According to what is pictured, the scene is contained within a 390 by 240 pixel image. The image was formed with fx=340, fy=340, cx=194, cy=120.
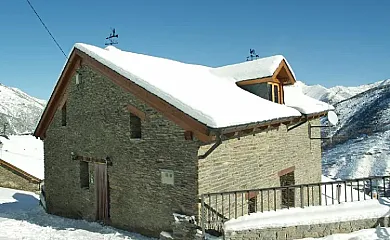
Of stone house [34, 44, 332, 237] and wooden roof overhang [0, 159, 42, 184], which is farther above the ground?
stone house [34, 44, 332, 237]

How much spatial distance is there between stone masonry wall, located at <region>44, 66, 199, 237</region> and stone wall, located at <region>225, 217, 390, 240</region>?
1.77 meters

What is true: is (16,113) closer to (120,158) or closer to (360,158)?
(360,158)

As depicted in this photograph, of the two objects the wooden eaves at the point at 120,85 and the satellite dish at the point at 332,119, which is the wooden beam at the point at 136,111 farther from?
the satellite dish at the point at 332,119

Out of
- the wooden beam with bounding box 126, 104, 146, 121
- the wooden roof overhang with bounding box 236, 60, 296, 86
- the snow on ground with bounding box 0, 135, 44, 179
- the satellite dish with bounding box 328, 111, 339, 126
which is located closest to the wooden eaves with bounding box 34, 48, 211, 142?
the wooden beam with bounding box 126, 104, 146, 121

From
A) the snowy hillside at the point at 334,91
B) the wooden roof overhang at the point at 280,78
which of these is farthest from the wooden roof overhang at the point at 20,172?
the snowy hillside at the point at 334,91

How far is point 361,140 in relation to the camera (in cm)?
4741

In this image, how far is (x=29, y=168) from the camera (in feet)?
98.1

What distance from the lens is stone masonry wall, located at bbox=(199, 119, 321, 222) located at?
9758 millimetres

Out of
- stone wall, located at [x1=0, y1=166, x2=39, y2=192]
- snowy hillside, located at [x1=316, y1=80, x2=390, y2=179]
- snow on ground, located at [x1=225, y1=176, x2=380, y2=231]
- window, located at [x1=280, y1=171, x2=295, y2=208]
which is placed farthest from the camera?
snowy hillside, located at [x1=316, y1=80, x2=390, y2=179]

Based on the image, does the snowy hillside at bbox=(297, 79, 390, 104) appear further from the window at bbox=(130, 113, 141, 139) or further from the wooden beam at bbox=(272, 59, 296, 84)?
the window at bbox=(130, 113, 141, 139)

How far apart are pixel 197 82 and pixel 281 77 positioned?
454 centimetres

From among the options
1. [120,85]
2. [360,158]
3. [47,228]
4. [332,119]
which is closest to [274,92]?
[332,119]

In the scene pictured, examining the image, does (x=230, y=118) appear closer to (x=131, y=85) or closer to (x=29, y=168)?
(x=131, y=85)

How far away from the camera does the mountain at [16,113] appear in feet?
369
